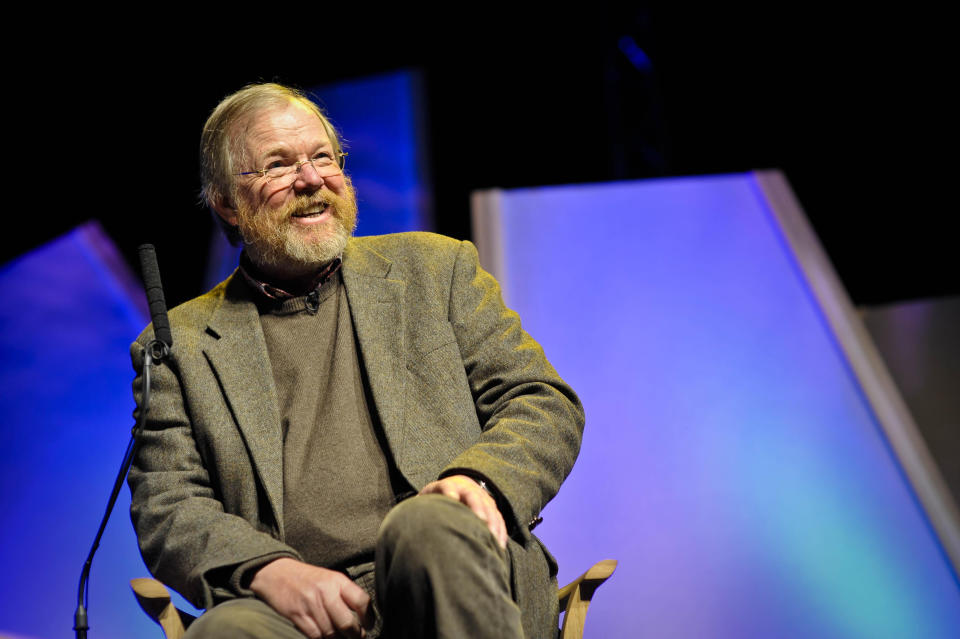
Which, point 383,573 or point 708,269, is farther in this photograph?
point 708,269

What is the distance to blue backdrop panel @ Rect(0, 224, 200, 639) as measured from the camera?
10.1 ft

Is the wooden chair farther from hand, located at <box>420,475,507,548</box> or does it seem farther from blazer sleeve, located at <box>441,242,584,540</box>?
hand, located at <box>420,475,507,548</box>

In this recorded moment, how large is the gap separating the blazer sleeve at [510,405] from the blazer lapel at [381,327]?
4.9 inches

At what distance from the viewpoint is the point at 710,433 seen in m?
2.73

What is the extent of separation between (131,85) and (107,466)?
1652 millimetres

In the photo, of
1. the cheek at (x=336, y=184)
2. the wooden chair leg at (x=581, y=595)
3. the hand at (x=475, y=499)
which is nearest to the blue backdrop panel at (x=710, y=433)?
the wooden chair leg at (x=581, y=595)

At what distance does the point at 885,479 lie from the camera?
8.48 feet

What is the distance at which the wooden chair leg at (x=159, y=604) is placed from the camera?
1.61m

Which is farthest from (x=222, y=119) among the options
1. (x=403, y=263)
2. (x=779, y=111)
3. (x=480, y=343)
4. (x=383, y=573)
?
(x=779, y=111)

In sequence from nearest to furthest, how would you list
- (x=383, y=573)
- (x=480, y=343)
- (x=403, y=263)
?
(x=383, y=573), (x=480, y=343), (x=403, y=263)

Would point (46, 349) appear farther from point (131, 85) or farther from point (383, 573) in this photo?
point (383, 573)

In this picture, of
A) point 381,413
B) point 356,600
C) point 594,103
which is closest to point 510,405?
point 381,413

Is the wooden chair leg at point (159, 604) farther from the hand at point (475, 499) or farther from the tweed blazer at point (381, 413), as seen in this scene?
the hand at point (475, 499)

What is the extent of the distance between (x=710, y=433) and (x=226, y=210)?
158 centimetres
